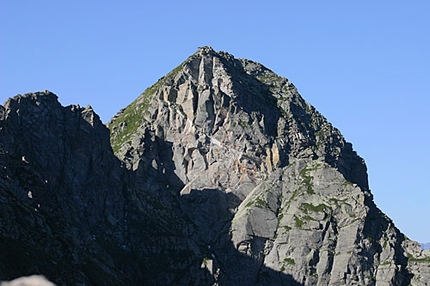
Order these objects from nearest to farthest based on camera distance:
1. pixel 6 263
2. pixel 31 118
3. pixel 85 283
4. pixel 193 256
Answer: pixel 6 263 < pixel 85 283 < pixel 31 118 < pixel 193 256

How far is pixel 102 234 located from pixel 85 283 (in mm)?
49887

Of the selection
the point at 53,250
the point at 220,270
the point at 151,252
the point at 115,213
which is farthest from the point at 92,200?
the point at 53,250

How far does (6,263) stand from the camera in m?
120

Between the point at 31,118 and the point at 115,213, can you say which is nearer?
the point at 31,118

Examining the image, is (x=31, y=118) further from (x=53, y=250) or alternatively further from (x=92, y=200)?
(x=53, y=250)

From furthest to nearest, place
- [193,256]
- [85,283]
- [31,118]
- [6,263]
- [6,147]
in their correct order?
[193,256] → [31,118] → [6,147] → [85,283] → [6,263]

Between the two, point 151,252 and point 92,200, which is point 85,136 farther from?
point 151,252

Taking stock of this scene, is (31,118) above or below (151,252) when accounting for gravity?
above

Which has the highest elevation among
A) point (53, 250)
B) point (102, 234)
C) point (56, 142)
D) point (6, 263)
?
point (56, 142)

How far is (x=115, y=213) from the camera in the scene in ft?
655

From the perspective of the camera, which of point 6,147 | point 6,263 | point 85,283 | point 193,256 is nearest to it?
point 6,263

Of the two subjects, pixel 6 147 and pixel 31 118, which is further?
pixel 31 118

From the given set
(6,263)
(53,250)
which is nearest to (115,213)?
(53,250)

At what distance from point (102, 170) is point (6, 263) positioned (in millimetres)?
79857
